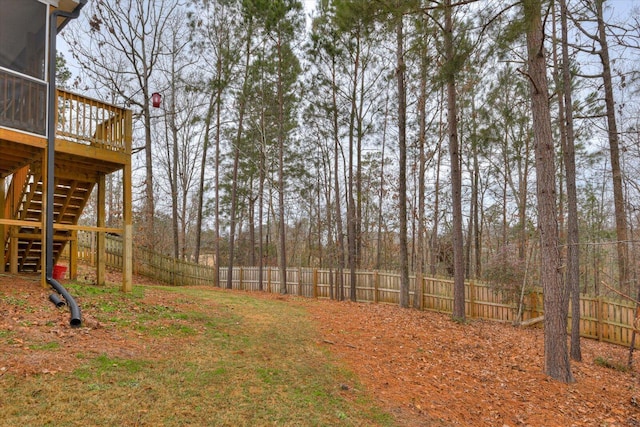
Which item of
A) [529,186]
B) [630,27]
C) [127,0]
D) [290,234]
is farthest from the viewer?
[290,234]

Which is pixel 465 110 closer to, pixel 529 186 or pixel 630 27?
pixel 529 186

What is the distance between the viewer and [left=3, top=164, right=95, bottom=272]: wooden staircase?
22.5 feet

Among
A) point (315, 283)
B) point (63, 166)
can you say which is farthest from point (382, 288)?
point (63, 166)

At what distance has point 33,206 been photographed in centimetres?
725

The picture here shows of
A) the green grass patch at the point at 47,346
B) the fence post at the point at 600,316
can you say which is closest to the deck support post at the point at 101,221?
the green grass patch at the point at 47,346

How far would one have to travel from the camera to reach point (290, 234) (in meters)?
27.6

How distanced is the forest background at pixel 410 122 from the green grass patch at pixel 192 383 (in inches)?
157

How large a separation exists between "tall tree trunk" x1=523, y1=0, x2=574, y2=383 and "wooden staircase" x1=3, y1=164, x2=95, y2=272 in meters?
7.94

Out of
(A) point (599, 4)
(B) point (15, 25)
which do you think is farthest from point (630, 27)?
(B) point (15, 25)

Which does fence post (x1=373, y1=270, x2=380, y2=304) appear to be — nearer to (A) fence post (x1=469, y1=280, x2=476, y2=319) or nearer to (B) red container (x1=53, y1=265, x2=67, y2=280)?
(A) fence post (x1=469, y1=280, x2=476, y2=319)

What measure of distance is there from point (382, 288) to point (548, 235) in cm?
740

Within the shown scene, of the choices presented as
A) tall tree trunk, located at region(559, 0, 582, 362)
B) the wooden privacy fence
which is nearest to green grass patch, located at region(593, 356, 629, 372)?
tall tree trunk, located at region(559, 0, 582, 362)

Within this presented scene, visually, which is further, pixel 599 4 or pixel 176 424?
pixel 599 4

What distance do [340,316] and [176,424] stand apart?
18.9 feet
